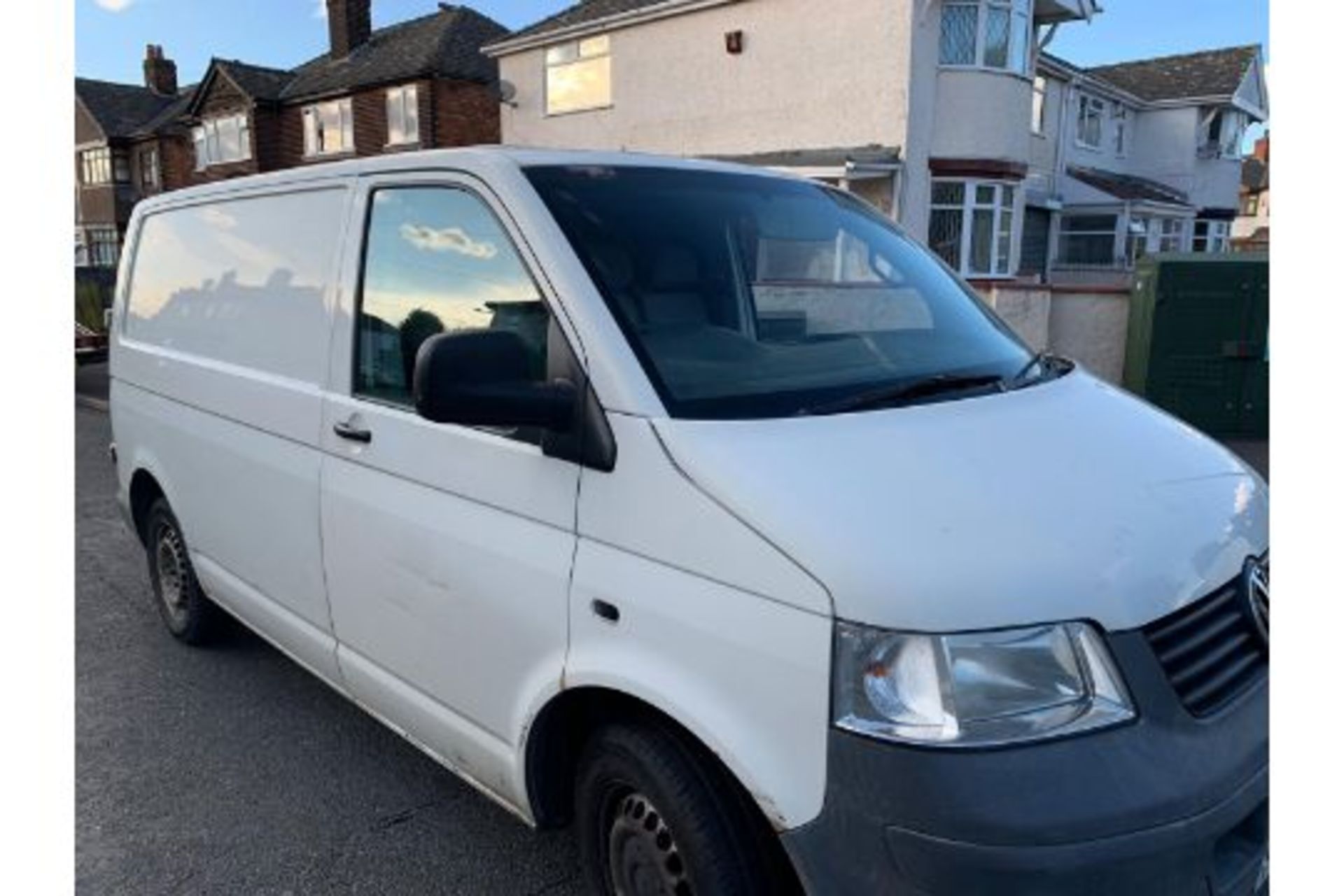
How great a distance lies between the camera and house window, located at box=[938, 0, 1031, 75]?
691 inches

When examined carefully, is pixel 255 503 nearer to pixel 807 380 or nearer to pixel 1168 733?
pixel 807 380

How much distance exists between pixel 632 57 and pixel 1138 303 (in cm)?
1420

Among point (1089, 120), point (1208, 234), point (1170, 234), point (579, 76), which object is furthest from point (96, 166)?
point (1208, 234)

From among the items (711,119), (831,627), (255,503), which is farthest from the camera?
(711,119)

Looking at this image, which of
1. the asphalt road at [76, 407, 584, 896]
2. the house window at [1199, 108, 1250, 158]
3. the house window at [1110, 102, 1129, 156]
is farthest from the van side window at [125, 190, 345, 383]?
the house window at [1199, 108, 1250, 158]

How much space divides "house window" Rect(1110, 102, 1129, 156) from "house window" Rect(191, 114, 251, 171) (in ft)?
89.1

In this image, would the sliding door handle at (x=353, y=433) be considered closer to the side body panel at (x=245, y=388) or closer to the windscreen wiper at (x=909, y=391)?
the side body panel at (x=245, y=388)

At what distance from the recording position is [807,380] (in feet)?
7.74

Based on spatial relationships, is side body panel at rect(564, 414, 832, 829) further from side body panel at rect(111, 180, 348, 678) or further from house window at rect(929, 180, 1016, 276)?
house window at rect(929, 180, 1016, 276)

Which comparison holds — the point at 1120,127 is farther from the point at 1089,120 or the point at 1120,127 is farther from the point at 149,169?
the point at 149,169

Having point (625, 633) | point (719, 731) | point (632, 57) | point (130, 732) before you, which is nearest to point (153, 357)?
point (130, 732)

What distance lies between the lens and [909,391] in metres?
2.34

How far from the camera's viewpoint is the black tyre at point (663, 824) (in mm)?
1952

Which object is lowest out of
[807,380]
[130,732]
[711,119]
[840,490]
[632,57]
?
[130,732]
